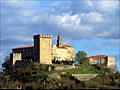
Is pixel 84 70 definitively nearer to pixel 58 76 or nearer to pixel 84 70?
pixel 84 70

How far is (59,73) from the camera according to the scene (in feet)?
332

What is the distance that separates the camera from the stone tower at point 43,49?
10844 centimetres

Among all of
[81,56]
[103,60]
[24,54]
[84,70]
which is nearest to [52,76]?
[84,70]

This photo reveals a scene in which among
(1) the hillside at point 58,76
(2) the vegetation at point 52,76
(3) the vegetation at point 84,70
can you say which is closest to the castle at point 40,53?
(2) the vegetation at point 52,76

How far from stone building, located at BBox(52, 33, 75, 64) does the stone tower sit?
4640 mm

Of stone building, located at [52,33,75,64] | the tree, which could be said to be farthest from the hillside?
the tree

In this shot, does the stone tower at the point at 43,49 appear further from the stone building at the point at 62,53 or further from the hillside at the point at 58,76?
the stone building at the point at 62,53

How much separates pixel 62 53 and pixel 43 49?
528 inches

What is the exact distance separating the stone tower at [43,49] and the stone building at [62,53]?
15.2ft

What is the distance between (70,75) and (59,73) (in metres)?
2.19

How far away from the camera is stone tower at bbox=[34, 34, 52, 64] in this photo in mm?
108438

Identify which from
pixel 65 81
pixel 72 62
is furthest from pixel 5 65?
pixel 65 81

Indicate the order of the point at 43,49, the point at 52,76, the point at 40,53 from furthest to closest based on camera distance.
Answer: the point at 43,49 < the point at 40,53 < the point at 52,76

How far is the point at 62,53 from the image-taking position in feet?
401
